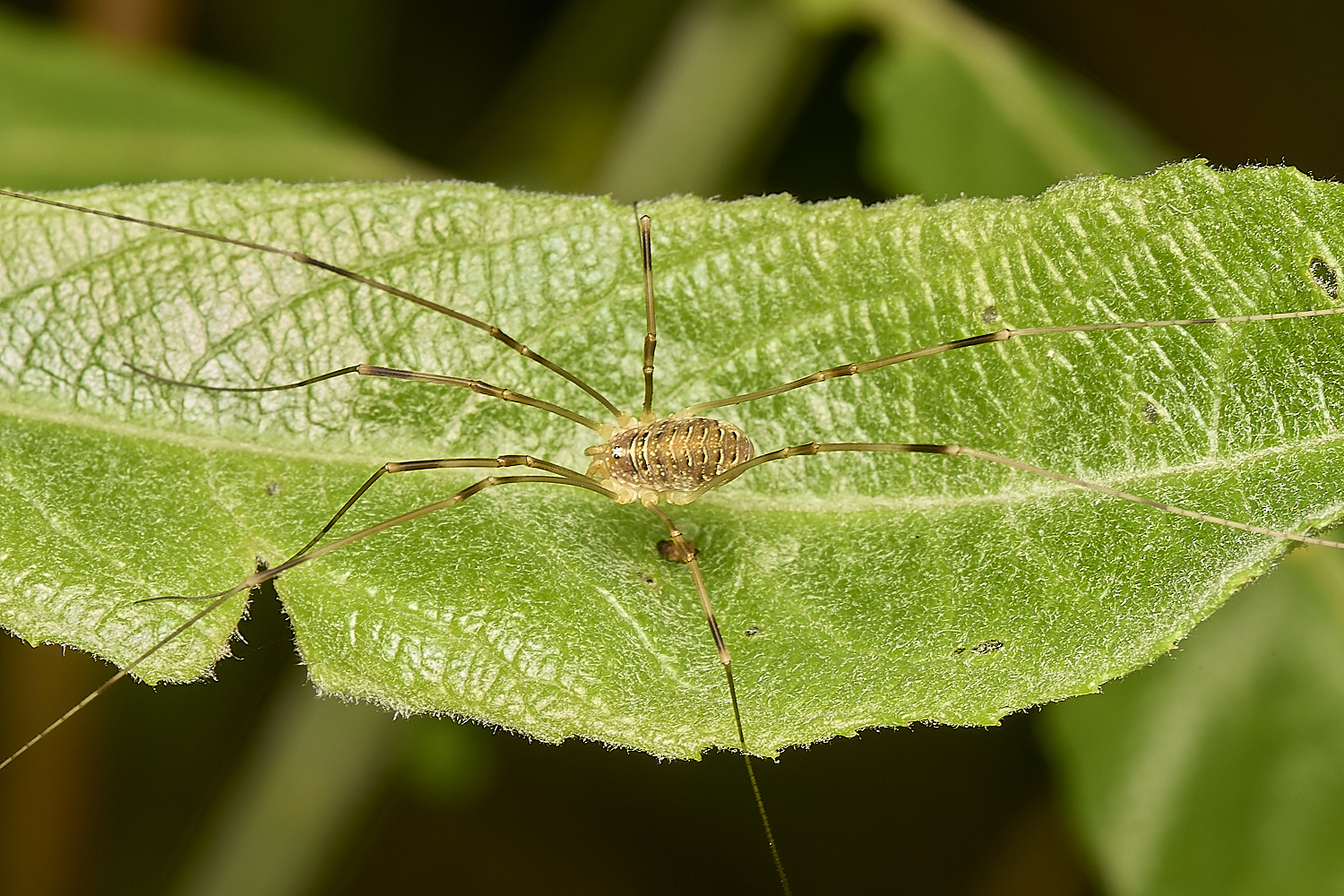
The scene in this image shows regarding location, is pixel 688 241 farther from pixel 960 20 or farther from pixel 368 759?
pixel 368 759

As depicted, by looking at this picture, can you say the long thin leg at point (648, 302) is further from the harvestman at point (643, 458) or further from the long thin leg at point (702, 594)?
the long thin leg at point (702, 594)

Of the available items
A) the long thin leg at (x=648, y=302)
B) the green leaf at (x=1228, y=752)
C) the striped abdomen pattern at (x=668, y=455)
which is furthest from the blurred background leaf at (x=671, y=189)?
the long thin leg at (x=648, y=302)

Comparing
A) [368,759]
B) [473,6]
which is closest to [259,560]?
[368,759]

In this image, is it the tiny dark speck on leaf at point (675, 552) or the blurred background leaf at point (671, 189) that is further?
the blurred background leaf at point (671, 189)

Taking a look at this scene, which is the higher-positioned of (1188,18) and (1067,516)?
(1188,18)

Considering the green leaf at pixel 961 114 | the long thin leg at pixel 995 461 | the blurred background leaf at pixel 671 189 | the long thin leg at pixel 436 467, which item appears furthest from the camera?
the green leaf at pixel 961 114

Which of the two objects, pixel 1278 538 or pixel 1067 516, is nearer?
pixel 1278 538

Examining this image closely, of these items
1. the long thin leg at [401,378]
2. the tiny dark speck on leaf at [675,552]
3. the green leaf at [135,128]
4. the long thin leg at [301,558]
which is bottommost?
the long thin leg at [301,558]

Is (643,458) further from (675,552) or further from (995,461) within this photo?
(995,461)

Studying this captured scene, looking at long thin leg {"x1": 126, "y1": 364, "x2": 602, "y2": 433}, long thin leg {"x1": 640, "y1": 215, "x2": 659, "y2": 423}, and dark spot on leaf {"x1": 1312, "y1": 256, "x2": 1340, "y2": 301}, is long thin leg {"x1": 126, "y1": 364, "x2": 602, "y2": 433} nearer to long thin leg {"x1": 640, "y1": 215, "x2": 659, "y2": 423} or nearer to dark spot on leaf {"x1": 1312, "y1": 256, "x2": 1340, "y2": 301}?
long thin leg {"x1": 640, "y1": 215, "x2": 659, "y2": 423}
